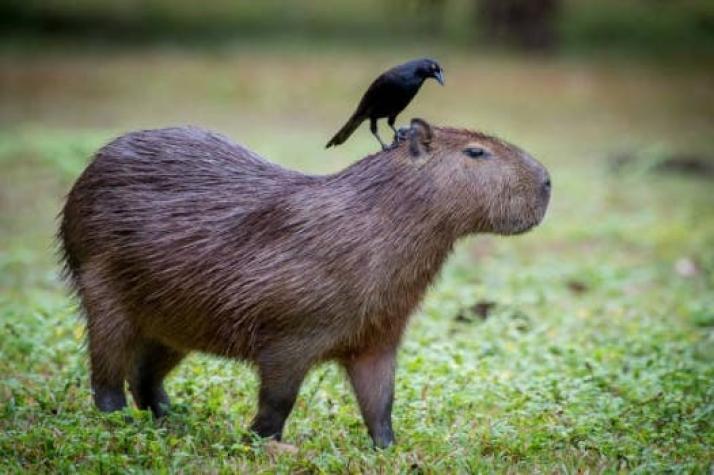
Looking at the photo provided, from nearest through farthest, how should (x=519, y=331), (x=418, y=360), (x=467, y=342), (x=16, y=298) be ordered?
(x=418, y=360)
(x=467, y=342)
(x=519, y=331)
(x=16, y=298)

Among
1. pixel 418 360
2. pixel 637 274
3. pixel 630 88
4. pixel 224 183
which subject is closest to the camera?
pixel 224 183

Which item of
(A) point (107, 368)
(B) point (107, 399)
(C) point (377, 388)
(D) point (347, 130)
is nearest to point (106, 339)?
(A) point (107, 368)

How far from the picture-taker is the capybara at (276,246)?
173 inches

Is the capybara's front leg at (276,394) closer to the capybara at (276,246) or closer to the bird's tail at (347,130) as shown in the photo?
the capybara at (276,246)

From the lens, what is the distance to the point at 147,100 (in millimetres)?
16969

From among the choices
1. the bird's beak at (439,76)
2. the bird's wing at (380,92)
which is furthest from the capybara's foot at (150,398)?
the bird's beak at (439,76)

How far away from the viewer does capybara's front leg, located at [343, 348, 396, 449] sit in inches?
182

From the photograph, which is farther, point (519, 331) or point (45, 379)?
point (519, 331)

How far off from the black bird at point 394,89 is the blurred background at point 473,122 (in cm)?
149

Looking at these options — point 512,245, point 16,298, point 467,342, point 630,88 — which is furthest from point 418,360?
point 630,88

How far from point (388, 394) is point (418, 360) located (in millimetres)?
1129

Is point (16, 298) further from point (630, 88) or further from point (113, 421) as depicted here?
point (630, 88)

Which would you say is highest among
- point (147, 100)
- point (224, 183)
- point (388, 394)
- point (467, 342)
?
point (224, 183)

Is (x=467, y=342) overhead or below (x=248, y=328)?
below
